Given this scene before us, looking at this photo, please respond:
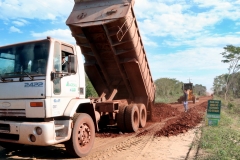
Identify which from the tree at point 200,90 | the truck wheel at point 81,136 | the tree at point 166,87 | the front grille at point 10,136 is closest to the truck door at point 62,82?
the truck wheel at point 81,136

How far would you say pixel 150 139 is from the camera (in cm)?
732

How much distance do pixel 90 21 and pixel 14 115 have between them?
3752mm

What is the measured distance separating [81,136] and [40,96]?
140 centimetres

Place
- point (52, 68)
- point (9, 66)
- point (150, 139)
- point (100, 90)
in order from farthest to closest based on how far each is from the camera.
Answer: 1. point (100, 90)
2. point (150, 139)
3. point (9, 66)
4. point (52, 68)

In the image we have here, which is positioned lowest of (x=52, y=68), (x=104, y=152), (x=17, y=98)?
(x=104, y=152)

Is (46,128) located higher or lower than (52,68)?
lower

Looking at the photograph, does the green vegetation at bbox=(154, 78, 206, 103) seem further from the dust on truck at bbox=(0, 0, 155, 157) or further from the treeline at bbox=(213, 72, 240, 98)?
the dust on truck at bbox=(0, 0, 155, 157)

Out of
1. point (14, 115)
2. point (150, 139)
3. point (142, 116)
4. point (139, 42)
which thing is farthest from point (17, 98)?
point (142, 116)

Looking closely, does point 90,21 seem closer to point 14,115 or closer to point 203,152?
point 14,115

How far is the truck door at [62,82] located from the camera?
4972mm

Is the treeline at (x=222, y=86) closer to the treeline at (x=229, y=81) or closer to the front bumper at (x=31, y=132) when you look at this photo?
the treeline at (x=229, y=81)

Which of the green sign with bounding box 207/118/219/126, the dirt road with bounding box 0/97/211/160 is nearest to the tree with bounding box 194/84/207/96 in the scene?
the green sign with bounding box 207/118/219/126

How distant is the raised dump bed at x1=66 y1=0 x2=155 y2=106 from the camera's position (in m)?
7.49

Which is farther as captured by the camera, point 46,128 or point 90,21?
point 90,21
